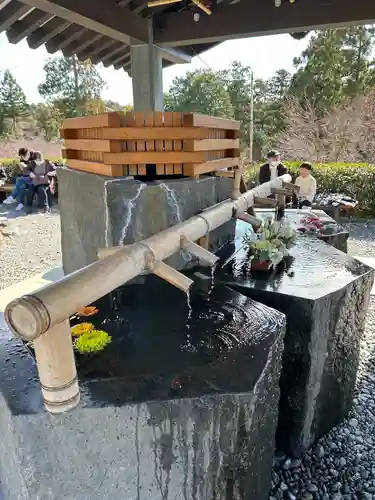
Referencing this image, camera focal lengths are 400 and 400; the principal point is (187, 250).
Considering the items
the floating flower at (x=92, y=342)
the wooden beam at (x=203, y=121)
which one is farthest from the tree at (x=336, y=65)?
the floating flower at (x=92, y=342)

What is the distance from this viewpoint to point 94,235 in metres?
3.29

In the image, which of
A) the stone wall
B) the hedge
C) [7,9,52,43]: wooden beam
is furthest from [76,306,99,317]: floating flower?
the hedge

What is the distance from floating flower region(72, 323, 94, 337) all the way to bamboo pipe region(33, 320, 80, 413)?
1.99 ft

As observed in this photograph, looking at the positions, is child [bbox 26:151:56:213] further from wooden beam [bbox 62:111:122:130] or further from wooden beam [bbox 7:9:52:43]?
wooden beam [bbox 62:111:122:130]

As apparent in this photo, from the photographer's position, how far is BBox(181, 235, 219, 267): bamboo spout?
2.36 meters

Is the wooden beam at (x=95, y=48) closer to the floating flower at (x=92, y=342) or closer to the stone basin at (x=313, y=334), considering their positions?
the stone basin at (x=313, y=334)

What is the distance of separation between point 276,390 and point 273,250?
49.4 inches

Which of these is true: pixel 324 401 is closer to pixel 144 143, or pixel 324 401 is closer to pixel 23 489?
pixel 23 489

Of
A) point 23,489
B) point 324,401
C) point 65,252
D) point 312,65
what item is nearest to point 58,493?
point 23,489

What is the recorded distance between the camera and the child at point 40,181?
Answer: 35.9 feet

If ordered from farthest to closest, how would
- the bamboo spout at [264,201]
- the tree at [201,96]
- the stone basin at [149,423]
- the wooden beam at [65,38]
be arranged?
the tree at [201,96]
the wooden beam at [65,38]
the bamboo spout at [264,201]
the stone basin at [149,423]

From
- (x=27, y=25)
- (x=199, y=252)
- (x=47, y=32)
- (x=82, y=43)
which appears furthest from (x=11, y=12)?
(x=199, y=252)

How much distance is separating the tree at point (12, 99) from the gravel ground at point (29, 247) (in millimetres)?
26643

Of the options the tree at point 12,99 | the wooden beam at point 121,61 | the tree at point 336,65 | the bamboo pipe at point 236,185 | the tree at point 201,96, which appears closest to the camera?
the bamboo pipe at point 236,185
